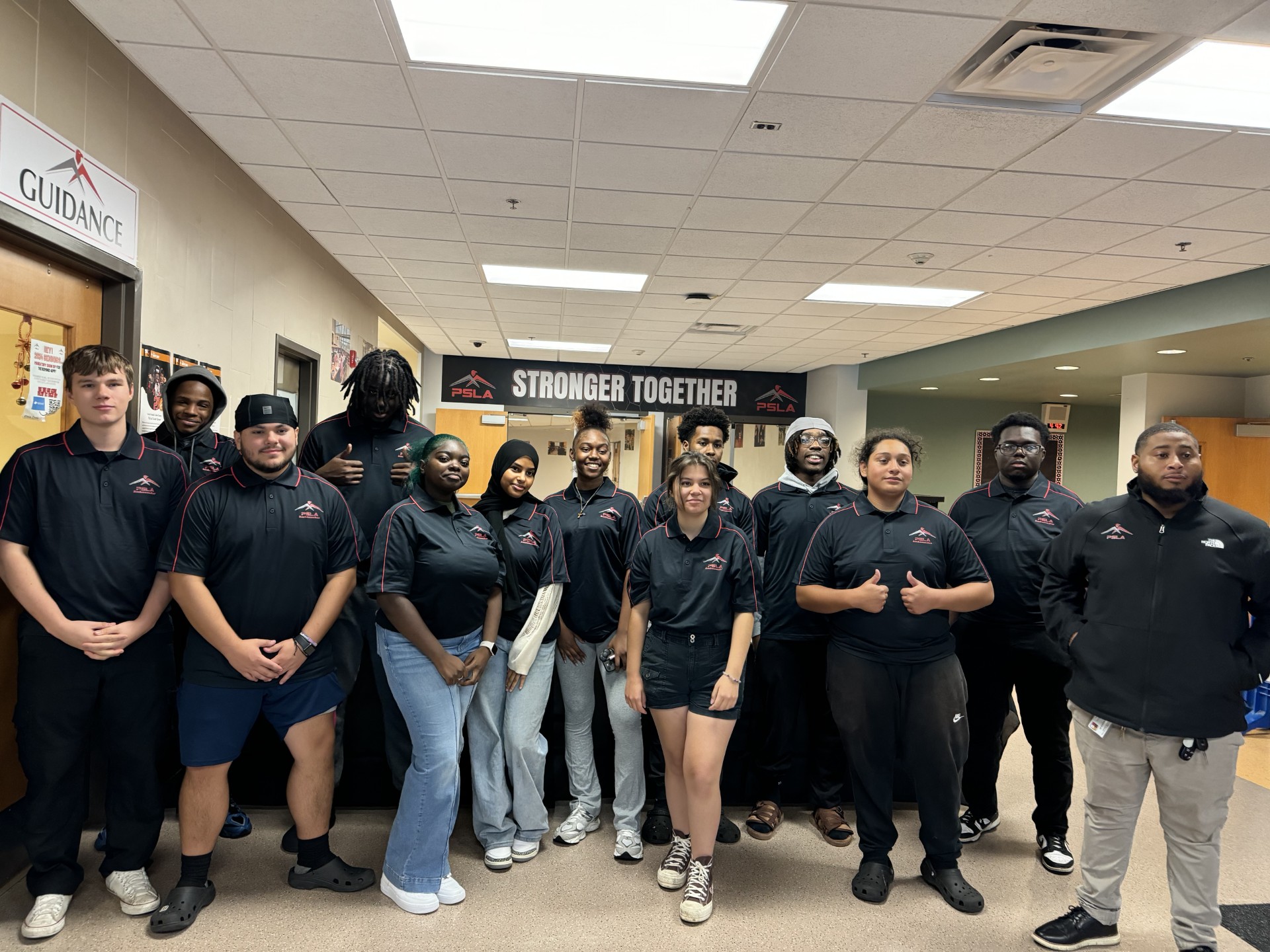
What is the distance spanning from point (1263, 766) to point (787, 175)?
13.6 ft

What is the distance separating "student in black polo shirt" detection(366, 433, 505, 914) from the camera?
2.53 m

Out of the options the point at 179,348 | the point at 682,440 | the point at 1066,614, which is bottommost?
the point at 1066,614

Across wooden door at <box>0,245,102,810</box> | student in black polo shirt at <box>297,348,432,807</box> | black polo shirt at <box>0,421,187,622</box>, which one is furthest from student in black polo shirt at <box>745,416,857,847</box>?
wooden door at <box>0,245,102,810</box>

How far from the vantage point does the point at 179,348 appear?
3762 mm

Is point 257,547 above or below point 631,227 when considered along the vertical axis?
below

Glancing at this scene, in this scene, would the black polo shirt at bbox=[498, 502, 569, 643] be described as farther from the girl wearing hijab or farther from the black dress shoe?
the black dress shoe

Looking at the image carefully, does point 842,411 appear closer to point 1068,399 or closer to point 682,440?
point 1068,399

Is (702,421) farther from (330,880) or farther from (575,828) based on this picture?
(330,880)

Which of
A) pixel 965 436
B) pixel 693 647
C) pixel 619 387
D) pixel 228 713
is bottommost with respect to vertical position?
pixel 228 713

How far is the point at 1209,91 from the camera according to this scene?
120 inches

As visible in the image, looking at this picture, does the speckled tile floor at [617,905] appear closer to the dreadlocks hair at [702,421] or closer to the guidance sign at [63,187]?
the dreadlocks hair at [702,421]

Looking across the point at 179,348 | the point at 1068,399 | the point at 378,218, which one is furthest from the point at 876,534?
the point at 1068,399

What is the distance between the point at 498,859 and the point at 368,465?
162 centimetres

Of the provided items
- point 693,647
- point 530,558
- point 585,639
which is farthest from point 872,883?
point 530,558
